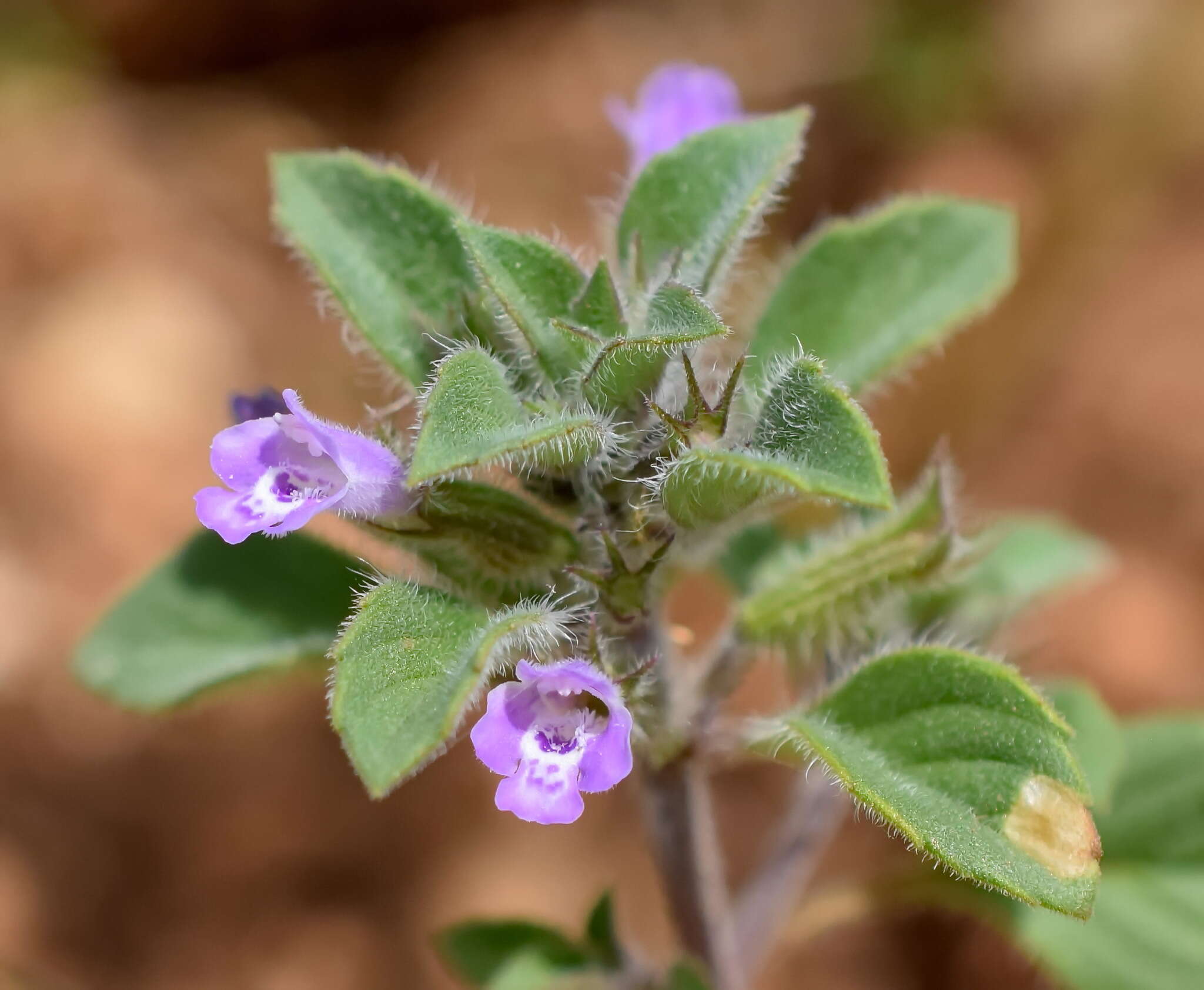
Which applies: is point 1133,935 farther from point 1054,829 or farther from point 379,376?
point 379,376

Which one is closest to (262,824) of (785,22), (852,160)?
(852,160)

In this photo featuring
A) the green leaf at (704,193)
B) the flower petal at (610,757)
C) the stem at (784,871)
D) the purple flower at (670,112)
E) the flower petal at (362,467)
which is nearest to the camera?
the flower petal at (610,757)

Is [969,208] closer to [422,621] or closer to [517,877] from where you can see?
[422,621]

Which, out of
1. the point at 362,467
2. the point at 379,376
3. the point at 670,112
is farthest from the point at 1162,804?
the point at 379,376

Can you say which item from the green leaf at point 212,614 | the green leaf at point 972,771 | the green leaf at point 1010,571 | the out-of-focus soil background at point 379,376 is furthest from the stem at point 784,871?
the green leaf at point 212,614

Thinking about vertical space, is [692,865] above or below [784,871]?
above

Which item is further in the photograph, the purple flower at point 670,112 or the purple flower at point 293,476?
the purple flower at point 670,112

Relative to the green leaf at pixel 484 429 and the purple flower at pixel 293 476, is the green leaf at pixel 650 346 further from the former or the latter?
the purple flower at pixel 293 476
